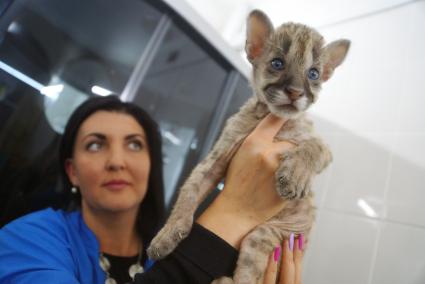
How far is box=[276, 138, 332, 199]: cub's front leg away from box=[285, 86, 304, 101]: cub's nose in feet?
0.60

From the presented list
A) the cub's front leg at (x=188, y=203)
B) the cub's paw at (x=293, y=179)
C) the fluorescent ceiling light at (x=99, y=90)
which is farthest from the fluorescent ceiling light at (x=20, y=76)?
the cub's paw at (x=293, y=179)

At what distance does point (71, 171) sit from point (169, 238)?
0.81 m

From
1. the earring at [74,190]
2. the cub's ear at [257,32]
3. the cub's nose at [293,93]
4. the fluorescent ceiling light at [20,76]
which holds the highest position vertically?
the cub's ear at [257,32]

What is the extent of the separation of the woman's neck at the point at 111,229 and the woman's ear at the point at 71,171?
0.15 m

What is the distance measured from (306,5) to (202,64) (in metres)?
1.01

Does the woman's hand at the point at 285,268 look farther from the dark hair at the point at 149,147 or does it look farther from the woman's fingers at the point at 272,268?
the dark hair at the point at 149,147

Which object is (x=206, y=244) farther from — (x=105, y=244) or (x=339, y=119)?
(x=339, y=119)

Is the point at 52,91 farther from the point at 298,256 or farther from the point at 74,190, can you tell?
the point at 298,256

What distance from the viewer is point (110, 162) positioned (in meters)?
1.25

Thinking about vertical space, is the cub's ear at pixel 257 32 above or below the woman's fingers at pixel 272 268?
above

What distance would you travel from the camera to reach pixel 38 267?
906 mm

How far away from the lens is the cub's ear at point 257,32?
41.9 inches

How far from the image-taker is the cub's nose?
36.2 inches

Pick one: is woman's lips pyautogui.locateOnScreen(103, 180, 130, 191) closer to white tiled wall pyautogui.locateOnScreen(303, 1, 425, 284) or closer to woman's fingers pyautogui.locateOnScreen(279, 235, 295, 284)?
woman's fingers pyautogui.locateOnScreen(279, 235, 295, 284)
